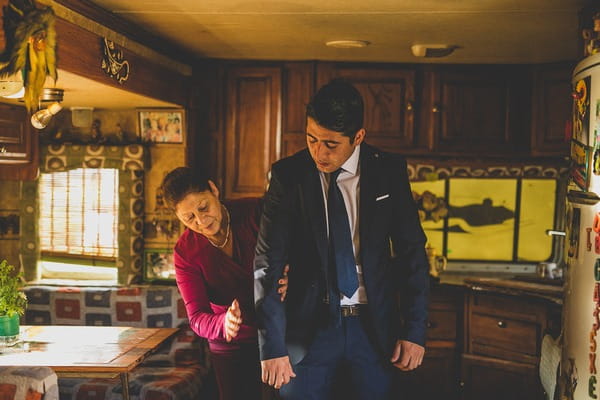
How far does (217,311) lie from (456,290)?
1931mm

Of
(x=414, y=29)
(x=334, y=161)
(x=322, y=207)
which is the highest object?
(x=414, y=29)

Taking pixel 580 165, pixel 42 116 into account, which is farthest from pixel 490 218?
pixel 42 116

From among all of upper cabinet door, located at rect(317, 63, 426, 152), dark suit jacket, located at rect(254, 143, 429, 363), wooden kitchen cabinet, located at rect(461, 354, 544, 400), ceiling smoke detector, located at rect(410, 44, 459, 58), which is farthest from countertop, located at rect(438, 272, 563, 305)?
dark suit jacket, located at rect(254, 143, 429, 363)

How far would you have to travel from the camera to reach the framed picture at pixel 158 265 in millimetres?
4496

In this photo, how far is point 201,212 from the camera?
2656 millimetres

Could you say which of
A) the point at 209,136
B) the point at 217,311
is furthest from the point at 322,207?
the point at 209,136

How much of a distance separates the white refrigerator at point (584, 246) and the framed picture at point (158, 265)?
273cm

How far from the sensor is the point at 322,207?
2264 millimetres

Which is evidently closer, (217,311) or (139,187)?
(217,311)

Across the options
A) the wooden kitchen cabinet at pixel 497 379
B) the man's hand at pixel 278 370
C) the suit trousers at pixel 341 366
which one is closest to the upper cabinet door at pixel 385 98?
the wooden kitchen cabinet at pixel 497 379

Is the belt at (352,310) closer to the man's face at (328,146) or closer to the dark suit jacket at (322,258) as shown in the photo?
the dark suit jacket at (322,258)

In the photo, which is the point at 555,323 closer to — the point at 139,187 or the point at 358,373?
the point at 358,373

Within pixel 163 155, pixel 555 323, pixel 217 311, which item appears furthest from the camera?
pixel 163 155

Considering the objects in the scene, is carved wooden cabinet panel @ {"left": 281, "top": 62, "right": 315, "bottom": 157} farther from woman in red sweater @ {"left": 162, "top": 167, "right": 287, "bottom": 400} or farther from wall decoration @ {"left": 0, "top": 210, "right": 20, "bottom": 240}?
wall decoration @ {"left": 0, "top": 210, "right": 20, "bottom": 240}
